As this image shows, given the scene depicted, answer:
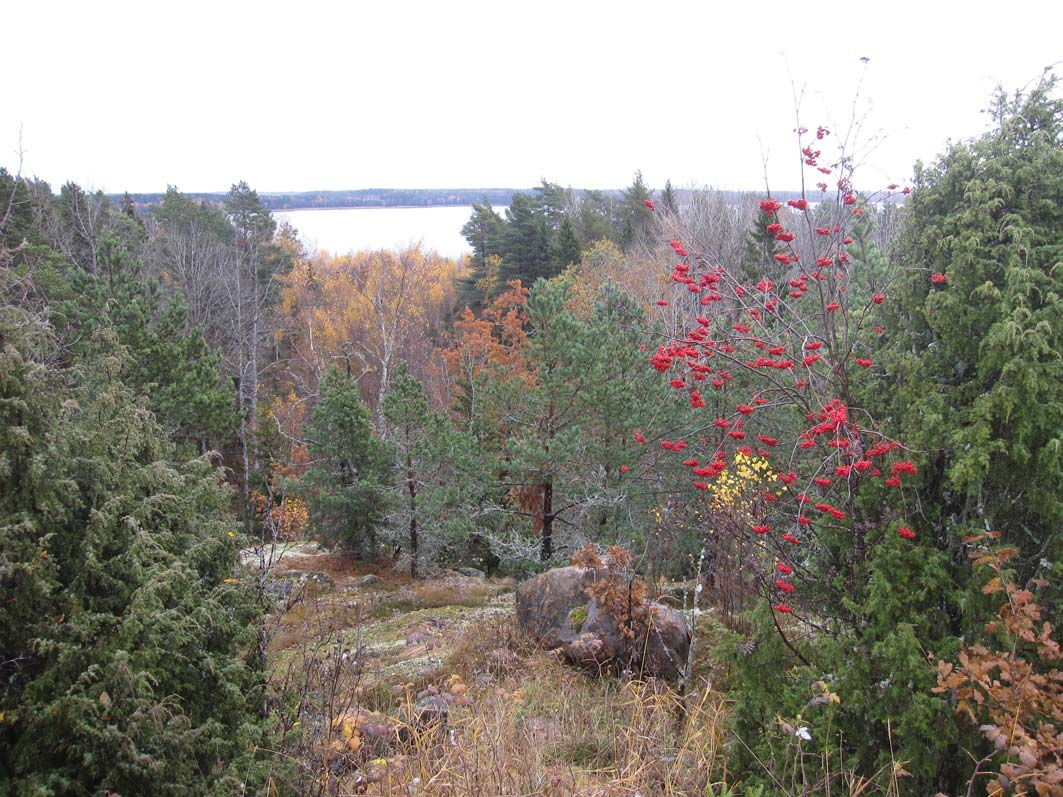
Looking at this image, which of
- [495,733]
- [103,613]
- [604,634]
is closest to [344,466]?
[604,634]

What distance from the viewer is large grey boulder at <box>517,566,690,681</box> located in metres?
6.29

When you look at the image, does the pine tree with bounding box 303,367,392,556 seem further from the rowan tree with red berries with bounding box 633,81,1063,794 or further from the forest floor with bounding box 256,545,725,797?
the rowan tree with red berries with bounding box 633,81,1063,794

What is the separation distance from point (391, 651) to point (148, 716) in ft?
20.3

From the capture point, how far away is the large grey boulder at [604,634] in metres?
6.29

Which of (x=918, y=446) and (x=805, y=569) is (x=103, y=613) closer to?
(x=805, y=569)

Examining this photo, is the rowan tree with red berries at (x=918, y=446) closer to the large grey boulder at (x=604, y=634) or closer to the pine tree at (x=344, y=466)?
the large grey boulder at (x=604, y=634)

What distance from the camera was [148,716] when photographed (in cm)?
355

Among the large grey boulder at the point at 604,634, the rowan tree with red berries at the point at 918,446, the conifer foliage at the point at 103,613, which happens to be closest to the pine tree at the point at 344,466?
the large grey boulder at the point at 604,634

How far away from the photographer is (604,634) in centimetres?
654

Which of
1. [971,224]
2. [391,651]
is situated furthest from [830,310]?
[391,651]

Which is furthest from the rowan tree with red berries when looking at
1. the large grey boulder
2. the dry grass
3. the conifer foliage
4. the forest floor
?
the conifer foliage

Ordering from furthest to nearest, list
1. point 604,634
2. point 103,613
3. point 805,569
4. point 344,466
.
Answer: point 344,466
point 604,634
point 805,569
point 103,613

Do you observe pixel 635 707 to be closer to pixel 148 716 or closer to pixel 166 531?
pixel 148 716

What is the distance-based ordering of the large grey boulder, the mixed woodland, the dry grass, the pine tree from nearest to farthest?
the dry grass → the mixed woodland → the large grey boulder → the pine tree
